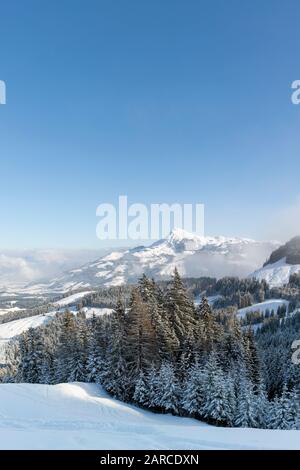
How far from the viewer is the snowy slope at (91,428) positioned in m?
13.0

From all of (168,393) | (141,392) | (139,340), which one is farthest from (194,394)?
(139,340)

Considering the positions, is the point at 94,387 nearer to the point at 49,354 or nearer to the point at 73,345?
the point at 73,345

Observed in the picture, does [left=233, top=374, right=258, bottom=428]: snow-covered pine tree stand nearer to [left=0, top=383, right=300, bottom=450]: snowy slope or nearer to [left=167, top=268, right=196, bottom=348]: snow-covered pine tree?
[left=0, top=383, right=300, bottom=450]: snowy slope

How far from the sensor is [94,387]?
154ft

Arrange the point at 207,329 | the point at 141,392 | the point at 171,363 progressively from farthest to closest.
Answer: the point at 207,329, the point at 171,363, the point at 141,392

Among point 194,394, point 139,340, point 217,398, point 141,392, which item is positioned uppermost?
point 139,340

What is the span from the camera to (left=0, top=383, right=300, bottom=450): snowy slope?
13023 mm

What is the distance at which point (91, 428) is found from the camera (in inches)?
906

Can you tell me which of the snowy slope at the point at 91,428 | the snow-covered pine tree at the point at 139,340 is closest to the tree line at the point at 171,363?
the snow-covered pine tree at the point at 139,340

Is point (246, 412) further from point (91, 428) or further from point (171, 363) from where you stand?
point (91, 428)

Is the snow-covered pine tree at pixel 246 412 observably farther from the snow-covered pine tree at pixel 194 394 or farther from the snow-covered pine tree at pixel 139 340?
the snow-covered pine tree at pixel 139 340
